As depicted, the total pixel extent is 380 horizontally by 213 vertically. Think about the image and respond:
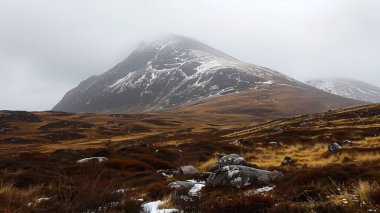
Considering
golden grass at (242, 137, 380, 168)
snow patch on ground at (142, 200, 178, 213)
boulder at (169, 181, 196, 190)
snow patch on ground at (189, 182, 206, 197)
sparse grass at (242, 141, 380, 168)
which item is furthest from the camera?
golden grass at (242, 137, 380, 168)

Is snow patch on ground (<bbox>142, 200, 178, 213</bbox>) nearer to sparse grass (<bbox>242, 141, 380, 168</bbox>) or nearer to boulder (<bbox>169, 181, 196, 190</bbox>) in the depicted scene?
boulder (<bbox>169, 181, 196, 190</bbox>)

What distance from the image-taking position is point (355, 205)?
8.21 meters

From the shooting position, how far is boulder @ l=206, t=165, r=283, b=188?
14.0 metres

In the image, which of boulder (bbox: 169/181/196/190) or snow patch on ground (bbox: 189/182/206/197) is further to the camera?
boulder (bbox: 169/181/196/190)

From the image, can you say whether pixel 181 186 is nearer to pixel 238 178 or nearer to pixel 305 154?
pixel 238 178

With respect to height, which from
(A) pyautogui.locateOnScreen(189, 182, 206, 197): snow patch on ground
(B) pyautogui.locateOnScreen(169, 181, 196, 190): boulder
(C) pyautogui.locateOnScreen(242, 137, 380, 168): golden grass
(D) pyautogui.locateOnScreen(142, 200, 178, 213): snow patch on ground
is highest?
(D) pyautogui.locateOnScreen(142, 200, 178, 213): snow patch on ground

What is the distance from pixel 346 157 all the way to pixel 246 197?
47.5 feet

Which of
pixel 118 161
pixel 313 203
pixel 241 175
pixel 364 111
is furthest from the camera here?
pixel 364 111

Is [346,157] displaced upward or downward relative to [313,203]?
downward

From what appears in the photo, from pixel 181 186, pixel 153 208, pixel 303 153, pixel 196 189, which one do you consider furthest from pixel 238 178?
pixel 303 153

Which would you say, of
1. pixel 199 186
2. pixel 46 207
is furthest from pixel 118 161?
pixel 46 207

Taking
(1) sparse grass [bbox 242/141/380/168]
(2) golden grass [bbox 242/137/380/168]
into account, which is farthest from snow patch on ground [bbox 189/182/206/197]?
(2) golden grass [bbox 242/137/380/168]

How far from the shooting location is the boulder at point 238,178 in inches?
549

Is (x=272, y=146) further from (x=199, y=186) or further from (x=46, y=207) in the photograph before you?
(x=46, y=207)
